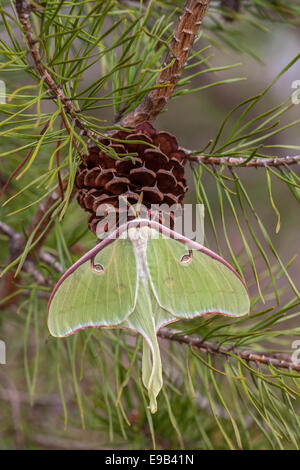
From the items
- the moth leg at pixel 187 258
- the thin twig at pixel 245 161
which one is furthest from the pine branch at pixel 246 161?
the moth leg at pixel 187 258

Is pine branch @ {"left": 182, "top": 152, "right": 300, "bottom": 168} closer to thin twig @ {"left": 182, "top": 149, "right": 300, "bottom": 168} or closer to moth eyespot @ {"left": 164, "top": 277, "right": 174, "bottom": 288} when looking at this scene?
thin twig @ {"left": 182, "top": 149, "right": 300, "bottom": 168}

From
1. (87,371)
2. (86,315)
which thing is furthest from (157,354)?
(87,371)

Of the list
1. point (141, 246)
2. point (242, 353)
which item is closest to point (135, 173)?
point (141, 246)

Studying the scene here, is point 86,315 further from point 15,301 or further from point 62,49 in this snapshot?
point 15,301

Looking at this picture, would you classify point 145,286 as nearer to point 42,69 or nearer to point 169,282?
point 169,282

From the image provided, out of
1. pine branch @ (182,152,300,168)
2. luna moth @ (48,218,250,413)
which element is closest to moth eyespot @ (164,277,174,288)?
luna moth @ (48,218,250,413)

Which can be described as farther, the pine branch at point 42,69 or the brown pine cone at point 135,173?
the brown pine cone at point 135,173

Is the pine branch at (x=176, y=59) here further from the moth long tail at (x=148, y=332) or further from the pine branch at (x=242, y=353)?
the pine branch at (x=242, y=353)
